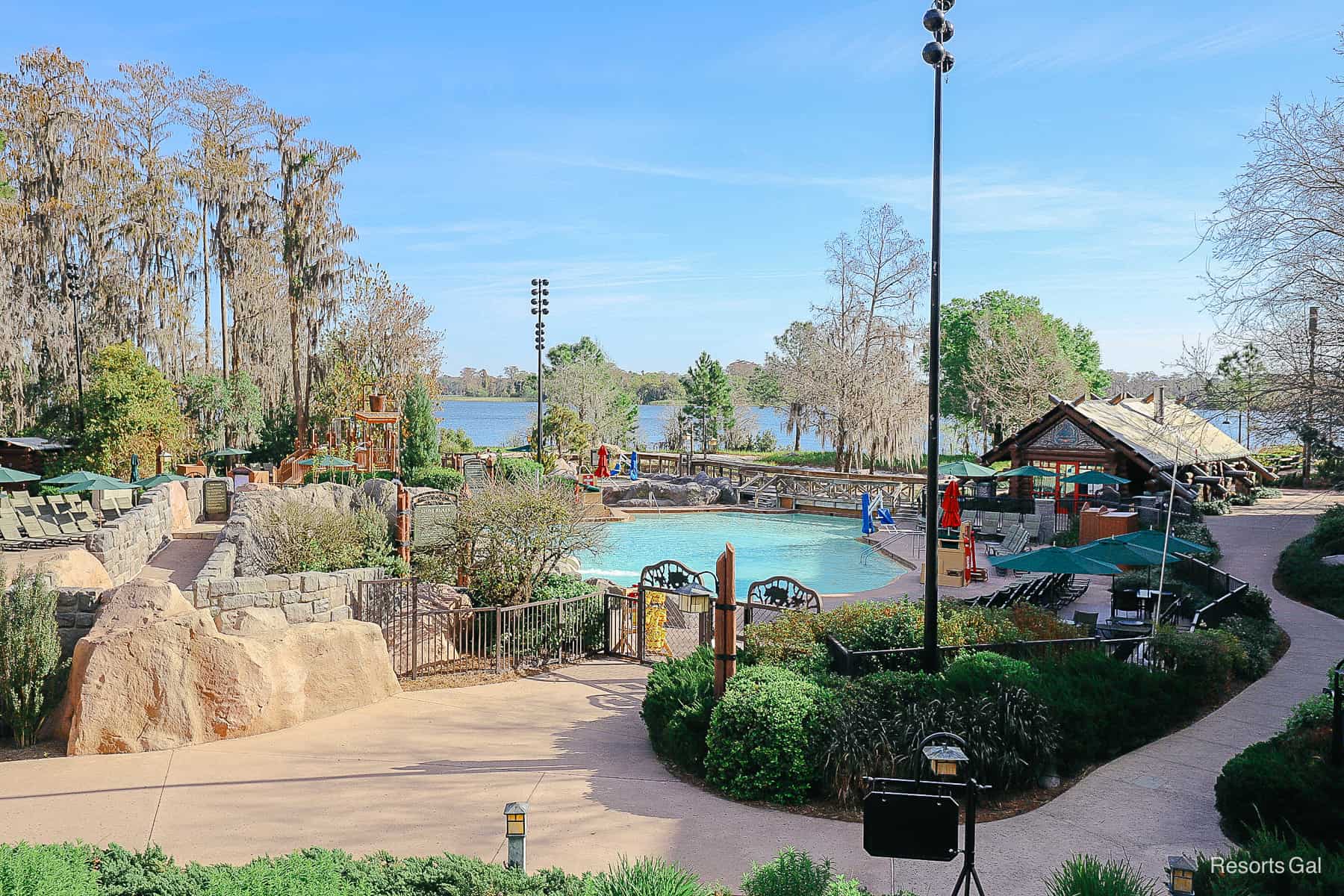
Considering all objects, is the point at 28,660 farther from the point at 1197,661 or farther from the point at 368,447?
the point at 368,447

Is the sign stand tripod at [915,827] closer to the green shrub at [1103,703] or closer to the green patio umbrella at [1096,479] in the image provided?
the green shrub at [1103,703]

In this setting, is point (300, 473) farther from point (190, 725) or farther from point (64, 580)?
point (190, 725)

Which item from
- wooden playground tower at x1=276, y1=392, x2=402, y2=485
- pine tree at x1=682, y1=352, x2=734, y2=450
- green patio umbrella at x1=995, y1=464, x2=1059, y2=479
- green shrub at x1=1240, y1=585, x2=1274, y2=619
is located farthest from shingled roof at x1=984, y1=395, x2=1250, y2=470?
pine tree at x1=682, y1=352, x2=734, y2=450

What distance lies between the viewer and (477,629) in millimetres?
13289

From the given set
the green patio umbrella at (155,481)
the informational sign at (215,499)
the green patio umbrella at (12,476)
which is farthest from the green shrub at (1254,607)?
the green patio umbrella at (12,476)

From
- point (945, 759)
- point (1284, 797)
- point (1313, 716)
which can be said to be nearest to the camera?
point (945, 759)

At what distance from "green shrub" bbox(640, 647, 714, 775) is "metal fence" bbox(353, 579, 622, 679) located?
11.9ft

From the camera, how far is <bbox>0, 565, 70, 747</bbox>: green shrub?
920 cm

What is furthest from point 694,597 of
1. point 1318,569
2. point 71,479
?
point 71,479

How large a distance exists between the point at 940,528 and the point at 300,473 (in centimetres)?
2252

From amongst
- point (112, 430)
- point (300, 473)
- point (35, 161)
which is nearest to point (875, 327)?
point (300, 473)

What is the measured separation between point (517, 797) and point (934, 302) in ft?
18.9

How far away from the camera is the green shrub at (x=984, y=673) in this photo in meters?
8.33

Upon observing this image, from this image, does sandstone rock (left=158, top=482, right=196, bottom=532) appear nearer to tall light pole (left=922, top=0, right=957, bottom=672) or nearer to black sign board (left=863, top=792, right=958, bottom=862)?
tall light pole (left=922, top=0, right=957, bottom=672)
